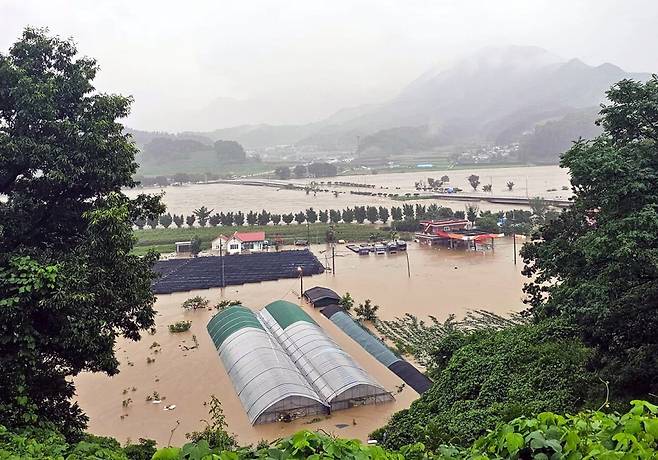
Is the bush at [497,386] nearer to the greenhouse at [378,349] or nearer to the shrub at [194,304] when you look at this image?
the greenhouse at [378,349]

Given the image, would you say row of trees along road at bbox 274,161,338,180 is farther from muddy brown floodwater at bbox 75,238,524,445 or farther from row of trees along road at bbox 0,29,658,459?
row of trees along road at bbox 0,29,658,459

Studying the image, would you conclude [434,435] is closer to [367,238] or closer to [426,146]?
[367,238]

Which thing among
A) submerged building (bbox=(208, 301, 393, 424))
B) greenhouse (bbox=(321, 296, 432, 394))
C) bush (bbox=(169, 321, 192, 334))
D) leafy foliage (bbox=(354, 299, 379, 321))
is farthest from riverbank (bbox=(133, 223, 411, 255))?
submerged building (bbox=(208, 301, 393, 424))

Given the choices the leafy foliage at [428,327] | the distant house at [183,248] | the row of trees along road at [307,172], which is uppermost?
the row of trees along road at [307,172]

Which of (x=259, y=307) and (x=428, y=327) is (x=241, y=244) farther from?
(x=428, y=327)

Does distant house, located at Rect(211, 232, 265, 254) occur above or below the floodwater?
below

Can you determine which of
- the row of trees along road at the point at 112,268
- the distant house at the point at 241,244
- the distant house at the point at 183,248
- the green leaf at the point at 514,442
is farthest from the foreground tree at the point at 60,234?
the distant house at the point at 183,248

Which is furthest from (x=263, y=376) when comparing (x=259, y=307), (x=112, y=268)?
(x=259, y=307)
